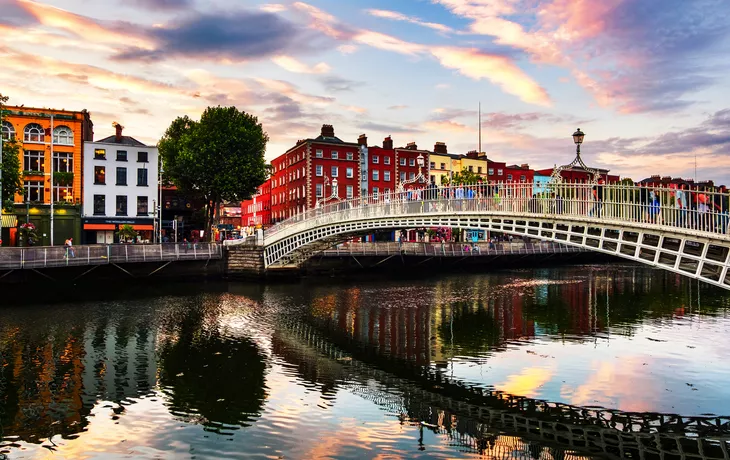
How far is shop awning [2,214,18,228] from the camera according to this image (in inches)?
1747

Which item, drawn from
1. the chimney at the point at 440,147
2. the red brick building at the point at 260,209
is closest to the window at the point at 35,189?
the red brick building at the point at 260,209

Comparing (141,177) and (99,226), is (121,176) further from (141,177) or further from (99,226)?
(99,226)

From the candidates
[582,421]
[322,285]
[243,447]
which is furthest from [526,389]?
[322,285]

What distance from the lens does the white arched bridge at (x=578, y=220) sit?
15.4 meters

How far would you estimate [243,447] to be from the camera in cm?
1135

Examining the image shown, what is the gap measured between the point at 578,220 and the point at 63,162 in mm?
47927

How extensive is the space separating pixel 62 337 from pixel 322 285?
70.5ft

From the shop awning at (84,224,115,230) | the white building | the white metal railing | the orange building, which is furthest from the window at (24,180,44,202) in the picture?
the white metal railing

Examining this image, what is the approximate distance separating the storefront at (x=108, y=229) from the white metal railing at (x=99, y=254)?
42.3 ft

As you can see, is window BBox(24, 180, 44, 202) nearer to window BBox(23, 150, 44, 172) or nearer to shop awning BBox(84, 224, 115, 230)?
window BBox(23, 150, 44, 172)

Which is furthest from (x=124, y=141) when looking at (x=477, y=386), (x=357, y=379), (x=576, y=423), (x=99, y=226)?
(x=576, y=423)

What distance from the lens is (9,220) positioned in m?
44.8

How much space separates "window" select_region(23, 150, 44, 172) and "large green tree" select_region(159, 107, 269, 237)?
11.8m

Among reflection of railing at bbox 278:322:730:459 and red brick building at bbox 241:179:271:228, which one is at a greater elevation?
red brick building at bbox 241:179:271:228
